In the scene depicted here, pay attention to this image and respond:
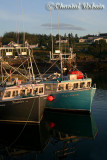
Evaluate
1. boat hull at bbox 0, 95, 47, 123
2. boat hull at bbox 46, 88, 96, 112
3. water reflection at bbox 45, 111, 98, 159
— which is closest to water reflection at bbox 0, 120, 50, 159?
boat hull at bbox 0, 95, 47, 123

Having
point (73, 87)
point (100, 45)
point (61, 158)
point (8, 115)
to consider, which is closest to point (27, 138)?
point (8, 115)

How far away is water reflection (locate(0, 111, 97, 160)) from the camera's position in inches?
771

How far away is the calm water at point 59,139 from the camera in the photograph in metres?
19.1

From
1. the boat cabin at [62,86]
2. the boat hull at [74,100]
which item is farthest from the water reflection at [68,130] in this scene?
the boat cabin at [62,86]

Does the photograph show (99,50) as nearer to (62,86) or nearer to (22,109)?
(62,86)

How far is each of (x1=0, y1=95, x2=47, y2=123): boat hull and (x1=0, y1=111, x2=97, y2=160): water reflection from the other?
88 centimetres

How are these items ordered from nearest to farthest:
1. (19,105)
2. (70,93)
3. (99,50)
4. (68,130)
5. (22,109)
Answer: (19,105), (22,109), (68,130), (70,93), (99,50)

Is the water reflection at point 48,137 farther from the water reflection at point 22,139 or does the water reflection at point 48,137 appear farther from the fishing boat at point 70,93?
the fishing boat at point 70,93

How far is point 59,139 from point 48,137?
1316 millimetres

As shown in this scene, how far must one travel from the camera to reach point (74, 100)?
29922 mm

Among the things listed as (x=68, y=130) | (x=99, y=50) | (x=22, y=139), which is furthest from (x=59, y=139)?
(x=99, y=50)

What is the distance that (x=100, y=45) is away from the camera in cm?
12038

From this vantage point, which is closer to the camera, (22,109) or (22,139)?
(22,139)

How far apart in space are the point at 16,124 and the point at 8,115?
149 cm
